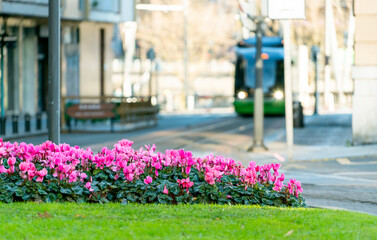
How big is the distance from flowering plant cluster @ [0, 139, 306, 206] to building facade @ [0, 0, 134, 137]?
99.6 ft

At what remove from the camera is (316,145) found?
986 inches

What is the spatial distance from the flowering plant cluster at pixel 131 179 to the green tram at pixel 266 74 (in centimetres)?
3379

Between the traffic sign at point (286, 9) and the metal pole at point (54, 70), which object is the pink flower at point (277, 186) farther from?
the traffic sign at point (286, 9)

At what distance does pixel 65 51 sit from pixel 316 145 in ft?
81.9

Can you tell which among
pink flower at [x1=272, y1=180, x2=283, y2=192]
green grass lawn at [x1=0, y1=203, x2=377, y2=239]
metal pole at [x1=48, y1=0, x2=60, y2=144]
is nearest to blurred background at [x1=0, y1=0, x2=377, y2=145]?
metal pole at [x1=48, y1=0, x2=60, y2=144]

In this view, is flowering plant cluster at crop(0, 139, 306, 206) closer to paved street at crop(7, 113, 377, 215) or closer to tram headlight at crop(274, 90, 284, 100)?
paved street at crop(7, 113, 377, 215)

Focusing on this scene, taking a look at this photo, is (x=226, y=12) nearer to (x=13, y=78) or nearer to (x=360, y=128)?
(x=13, y=78)

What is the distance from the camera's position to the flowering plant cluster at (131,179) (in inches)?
388

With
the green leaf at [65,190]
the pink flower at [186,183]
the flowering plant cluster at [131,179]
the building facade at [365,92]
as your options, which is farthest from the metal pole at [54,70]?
the building facade at [365,92]

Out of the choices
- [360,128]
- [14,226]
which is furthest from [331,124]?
[14,226]

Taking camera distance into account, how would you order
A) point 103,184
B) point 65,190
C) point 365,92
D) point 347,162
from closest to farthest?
point 65,190 → point 103,184 → point 347,162 → point 365,92

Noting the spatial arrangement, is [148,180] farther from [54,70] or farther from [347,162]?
[347,162]

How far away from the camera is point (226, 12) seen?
104250 millimetres

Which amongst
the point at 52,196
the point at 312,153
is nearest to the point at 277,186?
the point at 52,196
